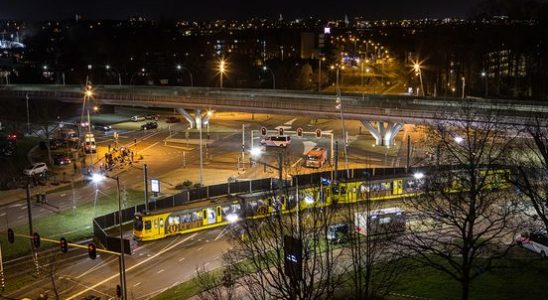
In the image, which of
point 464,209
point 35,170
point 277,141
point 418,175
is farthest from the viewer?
point 277,141

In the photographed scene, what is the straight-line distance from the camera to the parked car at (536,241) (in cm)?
2642

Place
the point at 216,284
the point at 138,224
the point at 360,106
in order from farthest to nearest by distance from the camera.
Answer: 1. the point at 360,106
2. the point at 138,224
3. the point at 216,284

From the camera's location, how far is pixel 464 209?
2192 cm

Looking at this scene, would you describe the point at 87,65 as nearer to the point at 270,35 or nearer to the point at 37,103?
the point at 37,103

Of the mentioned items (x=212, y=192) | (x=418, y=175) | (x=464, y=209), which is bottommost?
(x=212, y=192)

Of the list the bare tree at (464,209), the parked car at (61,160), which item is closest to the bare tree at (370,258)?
the bare tree at (464,209)

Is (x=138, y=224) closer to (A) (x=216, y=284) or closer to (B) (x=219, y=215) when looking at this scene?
(B) (x=219, y=215)

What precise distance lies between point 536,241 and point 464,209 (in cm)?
719

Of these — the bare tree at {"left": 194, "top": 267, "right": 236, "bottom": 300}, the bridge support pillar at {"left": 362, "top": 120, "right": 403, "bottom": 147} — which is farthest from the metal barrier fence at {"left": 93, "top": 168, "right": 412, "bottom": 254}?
the bridge support pillar at {"left": 362, "top": 120, "right": 403, "bottom": 147}

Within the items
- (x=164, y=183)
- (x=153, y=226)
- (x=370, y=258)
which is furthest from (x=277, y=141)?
(x=370, y=258)

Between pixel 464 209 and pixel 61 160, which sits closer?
pixel 464 209

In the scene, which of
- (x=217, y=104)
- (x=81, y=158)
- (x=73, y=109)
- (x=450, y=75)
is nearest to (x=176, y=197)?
(x=81, y=158)

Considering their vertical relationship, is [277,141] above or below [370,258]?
below

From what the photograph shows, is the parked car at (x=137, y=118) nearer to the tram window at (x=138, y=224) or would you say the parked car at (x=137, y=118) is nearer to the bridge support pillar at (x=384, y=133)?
the bridge support pillar at (x=384, y=133)
